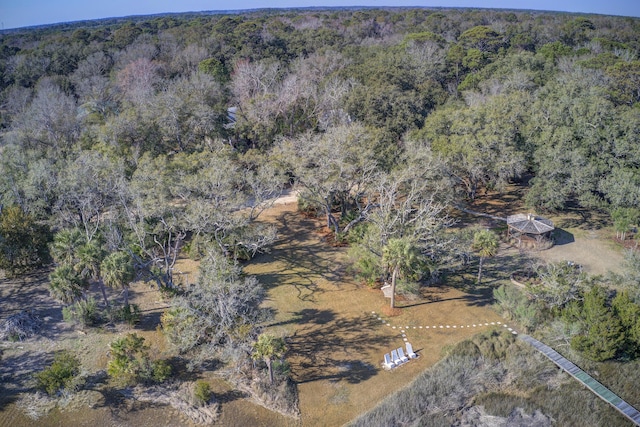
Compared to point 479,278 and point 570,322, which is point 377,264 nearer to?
point 479,278

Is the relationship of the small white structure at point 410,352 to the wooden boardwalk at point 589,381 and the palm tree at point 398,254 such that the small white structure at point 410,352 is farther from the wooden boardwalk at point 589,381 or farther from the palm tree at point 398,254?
the wooden boardwalk at point 589,381

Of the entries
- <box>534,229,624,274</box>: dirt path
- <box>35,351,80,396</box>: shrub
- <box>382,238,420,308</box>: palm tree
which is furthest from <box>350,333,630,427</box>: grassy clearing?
<box>35,351,80,396</box>: shrub

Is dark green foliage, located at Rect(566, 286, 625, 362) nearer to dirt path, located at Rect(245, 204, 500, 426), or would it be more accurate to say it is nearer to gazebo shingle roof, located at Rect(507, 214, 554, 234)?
dirt path, located at Rect(245, 204, 500, 426)

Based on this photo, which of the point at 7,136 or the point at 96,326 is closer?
the point at 96,326

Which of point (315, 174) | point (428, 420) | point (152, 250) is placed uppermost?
point (315, 174)

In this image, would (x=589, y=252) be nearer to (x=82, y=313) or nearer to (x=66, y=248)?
(x=82, y=313)

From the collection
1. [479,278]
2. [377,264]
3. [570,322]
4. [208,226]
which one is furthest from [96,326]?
[570,322]

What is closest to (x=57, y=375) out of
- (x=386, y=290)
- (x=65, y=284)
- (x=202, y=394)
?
(x=65, y=284)
